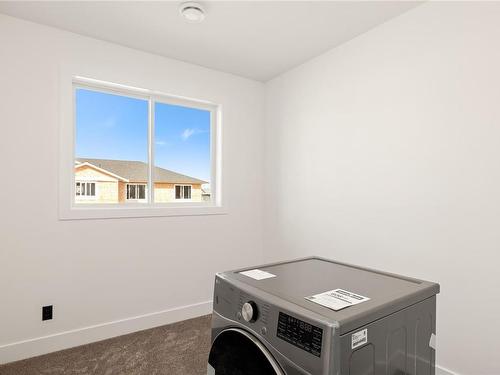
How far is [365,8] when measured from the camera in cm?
210

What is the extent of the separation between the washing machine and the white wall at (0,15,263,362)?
1.65 metres

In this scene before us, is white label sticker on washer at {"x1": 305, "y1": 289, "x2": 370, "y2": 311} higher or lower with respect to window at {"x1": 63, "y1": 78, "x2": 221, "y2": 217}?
lower

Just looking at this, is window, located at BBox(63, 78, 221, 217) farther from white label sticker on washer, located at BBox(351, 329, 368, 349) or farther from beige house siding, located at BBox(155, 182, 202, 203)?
white label sticker on washer, located at BBox(351, 329, 368, 349)

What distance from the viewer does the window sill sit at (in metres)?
2.45

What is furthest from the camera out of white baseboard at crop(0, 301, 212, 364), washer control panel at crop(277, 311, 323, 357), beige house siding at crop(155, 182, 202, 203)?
beige house siding at crop(155, 182, 202, 203)

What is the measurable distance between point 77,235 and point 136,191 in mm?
615

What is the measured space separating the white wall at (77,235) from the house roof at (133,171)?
38 cm

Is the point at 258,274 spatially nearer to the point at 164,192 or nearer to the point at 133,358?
the point at 133,358

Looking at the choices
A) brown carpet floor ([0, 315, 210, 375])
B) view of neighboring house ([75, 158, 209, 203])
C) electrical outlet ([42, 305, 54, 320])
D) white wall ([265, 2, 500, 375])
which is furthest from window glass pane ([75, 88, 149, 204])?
white wall ([265, 2, 500, 375])

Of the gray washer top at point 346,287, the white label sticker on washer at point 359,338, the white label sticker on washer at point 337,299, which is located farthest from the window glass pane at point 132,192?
the white label sticker on washer at point 359,338

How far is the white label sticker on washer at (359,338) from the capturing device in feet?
2.89

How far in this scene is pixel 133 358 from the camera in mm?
2242

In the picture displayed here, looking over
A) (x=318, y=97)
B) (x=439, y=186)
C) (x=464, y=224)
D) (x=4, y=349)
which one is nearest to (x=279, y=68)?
(x=318, y=97)

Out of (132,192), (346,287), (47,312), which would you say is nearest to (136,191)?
(132,192)
